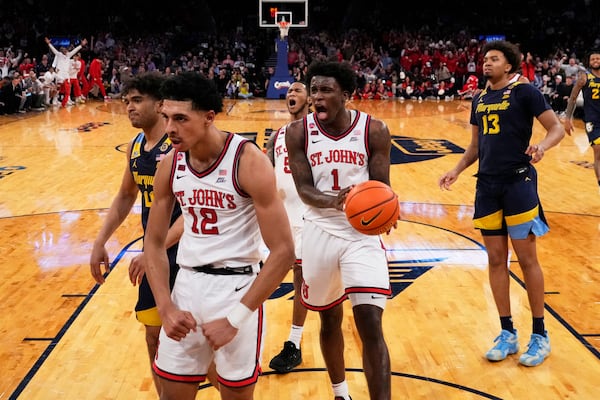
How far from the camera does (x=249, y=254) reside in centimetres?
313

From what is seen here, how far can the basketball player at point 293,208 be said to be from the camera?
4750mm

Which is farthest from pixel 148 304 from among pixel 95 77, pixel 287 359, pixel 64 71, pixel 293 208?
pixel 95 77

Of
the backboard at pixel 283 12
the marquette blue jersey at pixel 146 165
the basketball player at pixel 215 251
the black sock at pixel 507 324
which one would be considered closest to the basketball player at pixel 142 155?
the marquette blue jersey at pixel 146 165

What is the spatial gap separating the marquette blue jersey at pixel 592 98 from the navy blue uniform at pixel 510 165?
4.52m

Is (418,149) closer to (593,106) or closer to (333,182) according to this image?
(593,106)

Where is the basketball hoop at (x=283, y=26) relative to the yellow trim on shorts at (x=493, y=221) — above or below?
above

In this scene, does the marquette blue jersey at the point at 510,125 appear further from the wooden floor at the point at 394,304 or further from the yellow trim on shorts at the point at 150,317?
the yellow trim on shorts at the point at 150,317

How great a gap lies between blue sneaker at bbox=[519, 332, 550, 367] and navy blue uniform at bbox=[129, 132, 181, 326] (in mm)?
2465

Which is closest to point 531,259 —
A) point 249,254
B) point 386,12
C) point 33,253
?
point 249,254

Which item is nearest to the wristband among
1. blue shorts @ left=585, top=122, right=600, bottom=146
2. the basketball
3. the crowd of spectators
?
the basketball

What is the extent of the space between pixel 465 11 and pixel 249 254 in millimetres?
37180

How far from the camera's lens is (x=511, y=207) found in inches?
189

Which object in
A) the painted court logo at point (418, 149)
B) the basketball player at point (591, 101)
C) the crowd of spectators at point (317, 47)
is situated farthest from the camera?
the crowd of spectators at point (317, 47)

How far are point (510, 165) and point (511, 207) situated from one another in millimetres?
283
